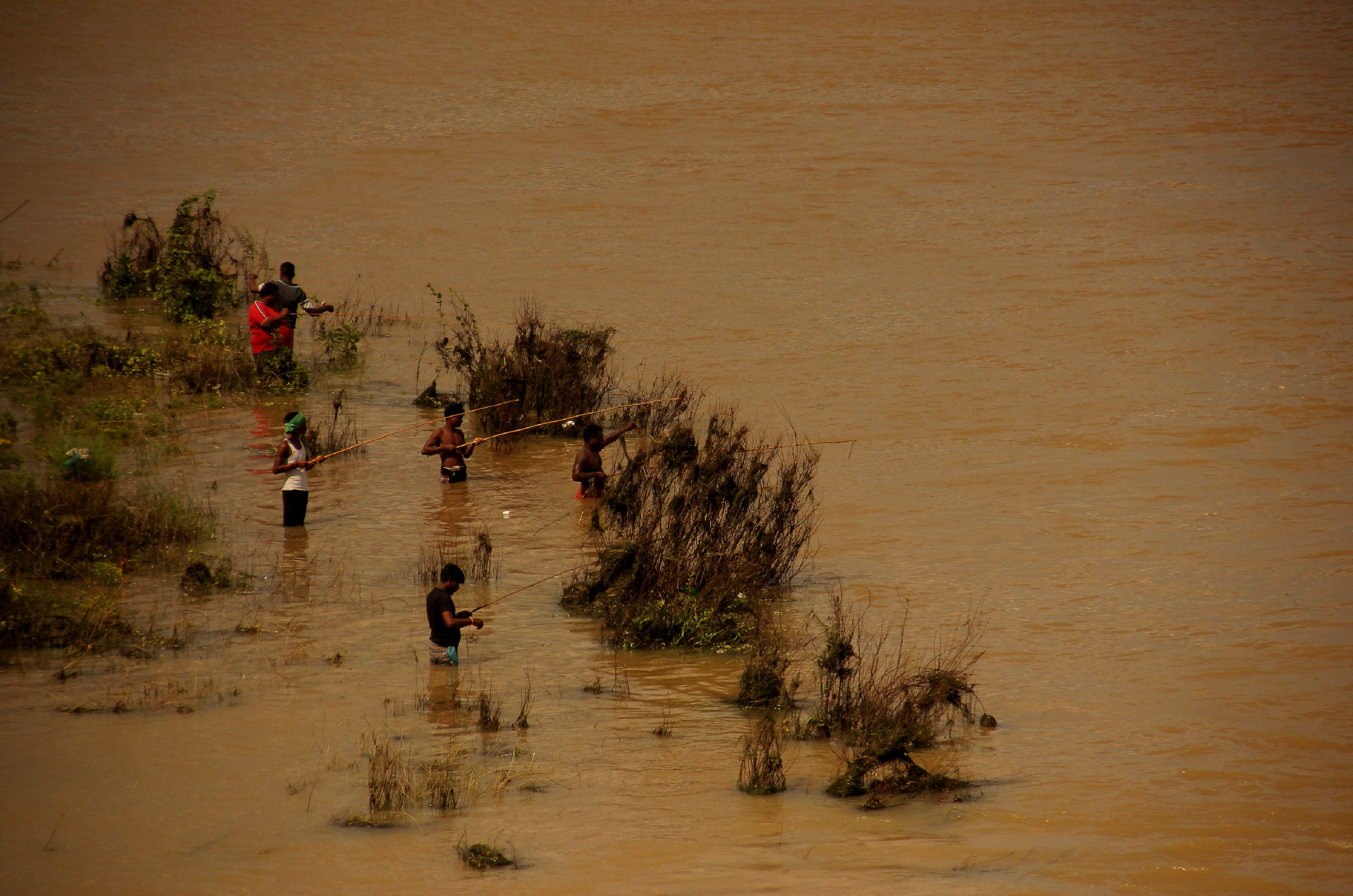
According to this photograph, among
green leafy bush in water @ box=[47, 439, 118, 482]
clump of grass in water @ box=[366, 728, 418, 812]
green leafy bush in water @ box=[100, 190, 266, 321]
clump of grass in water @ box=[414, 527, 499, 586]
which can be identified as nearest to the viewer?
clump of grass in water @ box=[366, 728, 418, 812]

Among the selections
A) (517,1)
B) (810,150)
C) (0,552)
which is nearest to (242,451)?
(0,552)

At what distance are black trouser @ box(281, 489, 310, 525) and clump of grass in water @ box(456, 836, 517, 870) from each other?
511cm

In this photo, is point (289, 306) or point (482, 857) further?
point (289, 306)

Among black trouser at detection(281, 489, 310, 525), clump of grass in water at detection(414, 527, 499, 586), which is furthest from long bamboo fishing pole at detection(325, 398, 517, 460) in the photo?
clump of grass in water at detection(414, 527, 499, 586)

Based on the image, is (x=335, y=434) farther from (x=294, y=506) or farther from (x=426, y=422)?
(x=294, y=506)

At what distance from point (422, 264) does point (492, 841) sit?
16.8 m

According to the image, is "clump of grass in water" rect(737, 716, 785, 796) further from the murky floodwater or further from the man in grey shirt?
the man in grey shirt

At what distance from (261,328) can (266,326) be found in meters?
0.07

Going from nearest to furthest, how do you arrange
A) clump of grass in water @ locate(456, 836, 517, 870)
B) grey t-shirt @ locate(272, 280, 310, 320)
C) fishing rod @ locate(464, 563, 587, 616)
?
clump of grass in water @ locate(456, 836, 517, 870)
fishing rod @ locate(464, 563, 587, 616)
grey t-shirt @ locate(272, 280, 310, 320)

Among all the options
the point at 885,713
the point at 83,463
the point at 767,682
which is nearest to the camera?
the point at 885,713

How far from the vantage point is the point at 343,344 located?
608 inches

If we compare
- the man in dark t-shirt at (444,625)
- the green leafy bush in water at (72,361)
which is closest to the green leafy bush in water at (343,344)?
the green leafy bush in water at (72,361)

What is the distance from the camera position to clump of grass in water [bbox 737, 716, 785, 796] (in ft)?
19.5

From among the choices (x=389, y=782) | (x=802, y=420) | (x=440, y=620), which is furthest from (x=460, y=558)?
(x=802, y=420)
